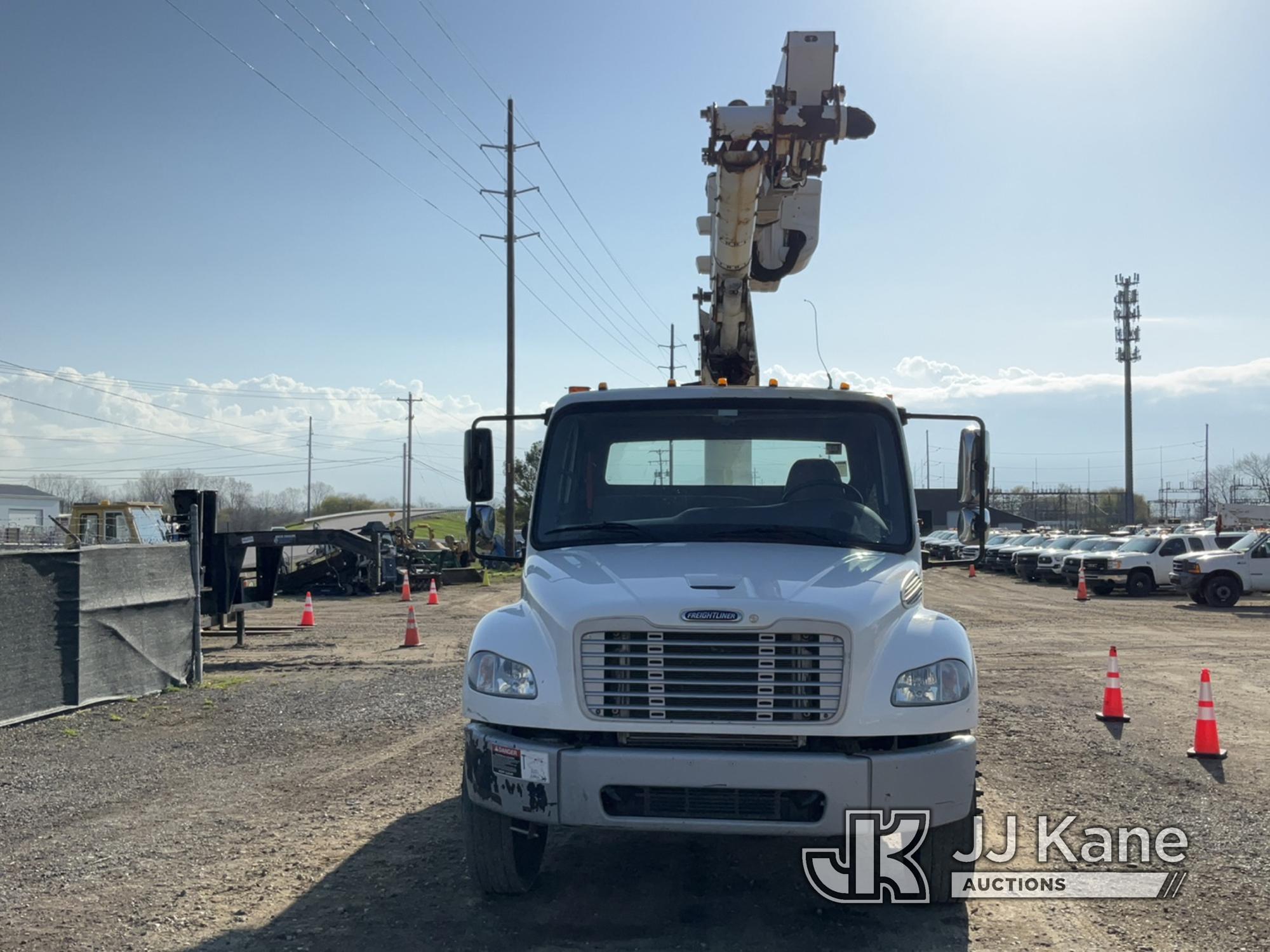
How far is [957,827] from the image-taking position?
4871 mm

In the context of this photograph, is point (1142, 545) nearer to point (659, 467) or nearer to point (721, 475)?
point (721, 475)

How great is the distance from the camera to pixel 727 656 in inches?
184

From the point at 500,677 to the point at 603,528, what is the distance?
120 cm

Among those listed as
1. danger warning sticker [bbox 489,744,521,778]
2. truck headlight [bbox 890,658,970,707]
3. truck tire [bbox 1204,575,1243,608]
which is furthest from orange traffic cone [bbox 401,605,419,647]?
truck tire [bbox 1204,575,1243,608]

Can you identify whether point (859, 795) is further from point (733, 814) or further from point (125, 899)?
point (125, 899)

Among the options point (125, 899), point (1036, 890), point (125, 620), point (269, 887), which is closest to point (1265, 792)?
point (1036, 890)

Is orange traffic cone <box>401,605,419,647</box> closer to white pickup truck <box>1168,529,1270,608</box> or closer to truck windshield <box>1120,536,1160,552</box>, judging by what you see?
white pickup truck <box>1168,529,1270,608</box>

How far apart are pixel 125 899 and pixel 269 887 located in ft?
2.13

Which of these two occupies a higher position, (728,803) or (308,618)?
(728,803)

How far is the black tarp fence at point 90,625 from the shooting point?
940cm

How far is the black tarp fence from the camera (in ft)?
30.8

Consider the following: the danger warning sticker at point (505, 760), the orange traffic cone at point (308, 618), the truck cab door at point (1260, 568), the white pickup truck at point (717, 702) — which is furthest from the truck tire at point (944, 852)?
the truck cab door at point (1260, 568)

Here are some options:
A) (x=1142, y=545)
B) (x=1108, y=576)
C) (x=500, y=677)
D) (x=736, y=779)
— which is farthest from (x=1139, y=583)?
(x=500, y=677)

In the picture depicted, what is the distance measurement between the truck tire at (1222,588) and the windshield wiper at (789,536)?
74.2 ft
